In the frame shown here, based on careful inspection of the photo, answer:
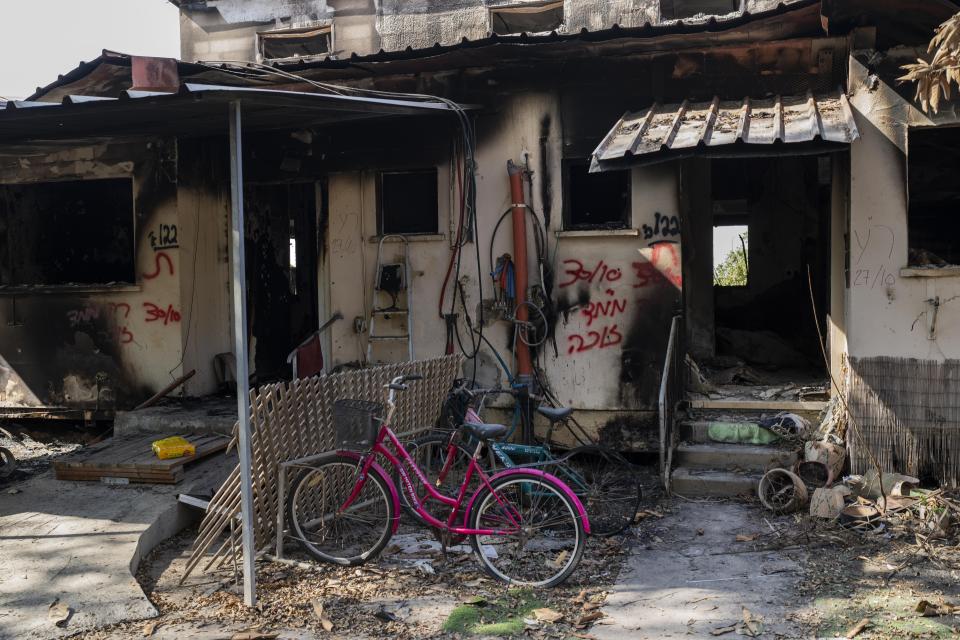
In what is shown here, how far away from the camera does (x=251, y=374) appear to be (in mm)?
10820

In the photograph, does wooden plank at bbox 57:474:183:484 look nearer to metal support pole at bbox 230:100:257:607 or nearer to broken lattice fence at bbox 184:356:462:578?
broken lattice fence at bbox 184:356:462:578

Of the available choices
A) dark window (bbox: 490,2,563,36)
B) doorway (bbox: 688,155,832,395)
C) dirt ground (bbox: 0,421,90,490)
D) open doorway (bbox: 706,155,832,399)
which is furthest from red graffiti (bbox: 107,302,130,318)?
dark window (bbox: 490,2,563,36)

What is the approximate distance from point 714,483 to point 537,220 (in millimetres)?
3167

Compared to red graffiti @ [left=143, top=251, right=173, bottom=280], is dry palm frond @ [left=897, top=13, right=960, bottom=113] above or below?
above

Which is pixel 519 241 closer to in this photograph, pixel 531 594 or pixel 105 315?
pixel 531 594

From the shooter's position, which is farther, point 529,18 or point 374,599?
point 529,18

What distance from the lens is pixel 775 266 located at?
1253cm

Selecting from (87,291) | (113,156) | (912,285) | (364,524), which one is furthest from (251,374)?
(912,285)

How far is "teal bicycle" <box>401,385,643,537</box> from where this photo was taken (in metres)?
6.02

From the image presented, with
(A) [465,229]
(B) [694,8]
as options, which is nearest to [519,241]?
(A) [465,229]

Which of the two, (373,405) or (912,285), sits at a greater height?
(912,285)

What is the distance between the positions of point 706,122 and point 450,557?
4.21 m

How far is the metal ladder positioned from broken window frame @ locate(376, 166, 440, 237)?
0.23m

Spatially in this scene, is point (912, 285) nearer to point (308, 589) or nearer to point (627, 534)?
point (627, 534)
